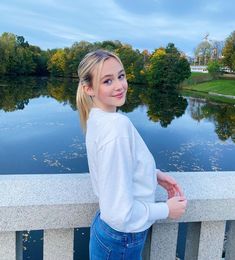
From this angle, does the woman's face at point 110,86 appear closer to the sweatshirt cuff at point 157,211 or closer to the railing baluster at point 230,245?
the sweatshirt cuff at point 157,211

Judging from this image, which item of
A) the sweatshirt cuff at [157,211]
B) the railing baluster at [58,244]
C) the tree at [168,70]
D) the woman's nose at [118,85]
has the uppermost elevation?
the tree at [168,70]

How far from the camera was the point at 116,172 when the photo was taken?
135 centimetres

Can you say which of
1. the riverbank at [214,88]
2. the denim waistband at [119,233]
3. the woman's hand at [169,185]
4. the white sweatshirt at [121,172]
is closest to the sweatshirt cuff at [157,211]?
the white sweatshirt at [121,172]

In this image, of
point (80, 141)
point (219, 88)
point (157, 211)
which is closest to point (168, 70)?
point (219, 88)

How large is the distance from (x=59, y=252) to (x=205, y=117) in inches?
961

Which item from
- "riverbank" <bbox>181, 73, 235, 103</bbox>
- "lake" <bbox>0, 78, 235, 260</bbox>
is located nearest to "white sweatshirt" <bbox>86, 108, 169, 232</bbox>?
"lake" <bbox>0, 78, 235, 260</bbox>

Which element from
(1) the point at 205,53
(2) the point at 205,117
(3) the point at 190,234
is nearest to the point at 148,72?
(2) the point at 205,117

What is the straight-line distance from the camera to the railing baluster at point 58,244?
5.93 feet

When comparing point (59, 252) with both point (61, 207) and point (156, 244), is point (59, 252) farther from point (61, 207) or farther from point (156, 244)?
point (156, 244)

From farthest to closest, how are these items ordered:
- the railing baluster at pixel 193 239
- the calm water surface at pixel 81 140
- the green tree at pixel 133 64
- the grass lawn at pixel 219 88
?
1. the green tree at pixel 133 64
2. the grass lawn at pixel 219 88
3. the calm water surface at pixel 81 140
4. the railing baluster at pixel 193 239

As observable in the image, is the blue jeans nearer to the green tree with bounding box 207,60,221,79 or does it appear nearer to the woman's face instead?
the woman's face

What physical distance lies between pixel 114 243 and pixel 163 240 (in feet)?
1.77

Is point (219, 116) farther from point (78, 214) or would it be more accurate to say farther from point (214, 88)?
point (214, 88)

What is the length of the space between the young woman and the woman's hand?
0.03 m
